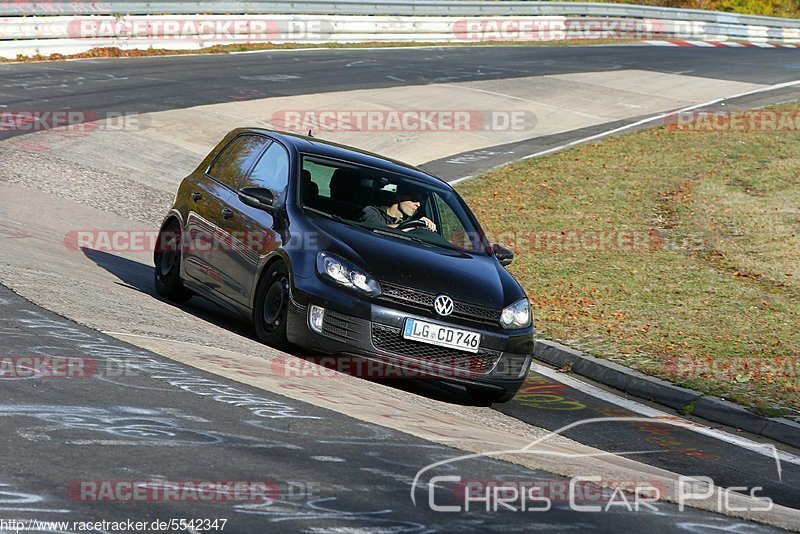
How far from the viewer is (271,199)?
9.48 meters

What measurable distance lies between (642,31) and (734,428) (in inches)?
1433

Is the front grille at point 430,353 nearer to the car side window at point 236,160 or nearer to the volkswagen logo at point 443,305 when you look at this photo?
the volkswagen logo at point 443,305

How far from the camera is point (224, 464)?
5.57 metres

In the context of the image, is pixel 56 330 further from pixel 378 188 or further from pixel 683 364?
pixel 683 364

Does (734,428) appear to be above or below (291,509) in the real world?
below

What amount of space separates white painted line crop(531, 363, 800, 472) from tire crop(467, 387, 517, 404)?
3.58 ft

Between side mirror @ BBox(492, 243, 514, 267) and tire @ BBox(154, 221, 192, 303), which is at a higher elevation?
side mirror @ BBox(492, 243, 514, 267)

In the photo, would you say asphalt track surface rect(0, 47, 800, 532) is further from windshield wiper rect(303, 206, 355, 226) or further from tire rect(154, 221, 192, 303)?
windshield wiper rect(303, 206, 355, 226)

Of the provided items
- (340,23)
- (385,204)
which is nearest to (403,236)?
(385,204)

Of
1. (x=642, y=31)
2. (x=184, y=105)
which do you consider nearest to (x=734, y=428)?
(x=184, y=105)

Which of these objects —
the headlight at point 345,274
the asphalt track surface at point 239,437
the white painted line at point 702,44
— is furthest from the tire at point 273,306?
the white painted line at point 702,44

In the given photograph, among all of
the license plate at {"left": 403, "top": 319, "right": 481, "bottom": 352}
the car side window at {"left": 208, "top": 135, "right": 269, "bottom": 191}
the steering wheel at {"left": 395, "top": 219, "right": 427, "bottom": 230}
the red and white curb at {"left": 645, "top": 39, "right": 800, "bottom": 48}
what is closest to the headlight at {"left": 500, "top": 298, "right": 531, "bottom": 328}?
the license plate at {"left": 403, "top": 319, "right": 481, "bottom": 352}

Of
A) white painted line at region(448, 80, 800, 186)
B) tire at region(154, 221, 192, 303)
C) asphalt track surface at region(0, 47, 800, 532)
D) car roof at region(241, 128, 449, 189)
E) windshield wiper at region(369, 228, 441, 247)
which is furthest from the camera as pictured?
white painted line at region(448, 80, 800, 186)

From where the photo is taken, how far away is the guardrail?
28156 mm
